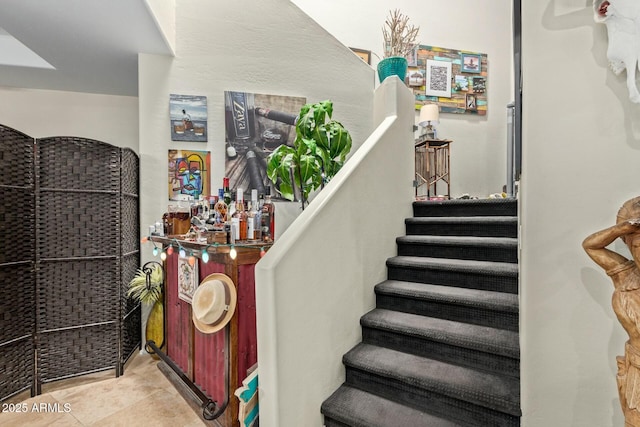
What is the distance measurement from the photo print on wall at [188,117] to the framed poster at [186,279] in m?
1.60

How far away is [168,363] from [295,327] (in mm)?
1651

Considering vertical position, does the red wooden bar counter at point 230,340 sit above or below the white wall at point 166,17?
below

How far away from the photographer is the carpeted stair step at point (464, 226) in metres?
2.64

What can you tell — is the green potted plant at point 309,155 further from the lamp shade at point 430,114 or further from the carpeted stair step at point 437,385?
the lamp shade at point 430,114

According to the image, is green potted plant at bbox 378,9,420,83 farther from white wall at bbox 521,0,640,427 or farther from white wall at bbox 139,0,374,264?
white wall at bbox 521,0,640,427

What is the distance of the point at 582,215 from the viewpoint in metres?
1.33

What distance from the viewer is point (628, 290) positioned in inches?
42.0

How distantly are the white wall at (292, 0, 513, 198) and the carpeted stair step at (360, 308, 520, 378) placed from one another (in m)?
3.90

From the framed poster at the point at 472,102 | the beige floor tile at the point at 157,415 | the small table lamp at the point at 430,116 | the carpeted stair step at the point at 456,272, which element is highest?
the framed poster at the point at 472,102

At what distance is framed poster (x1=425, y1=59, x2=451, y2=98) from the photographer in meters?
5.49

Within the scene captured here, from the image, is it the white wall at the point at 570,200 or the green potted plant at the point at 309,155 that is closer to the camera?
the white wall at the point at 570,200

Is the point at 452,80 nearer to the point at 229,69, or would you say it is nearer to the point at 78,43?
the point at 229,69

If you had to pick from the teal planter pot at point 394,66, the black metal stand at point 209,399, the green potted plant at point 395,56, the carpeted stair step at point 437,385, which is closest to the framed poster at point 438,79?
the green potted plant at point 395,56

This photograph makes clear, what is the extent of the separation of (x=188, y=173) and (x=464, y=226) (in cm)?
287
